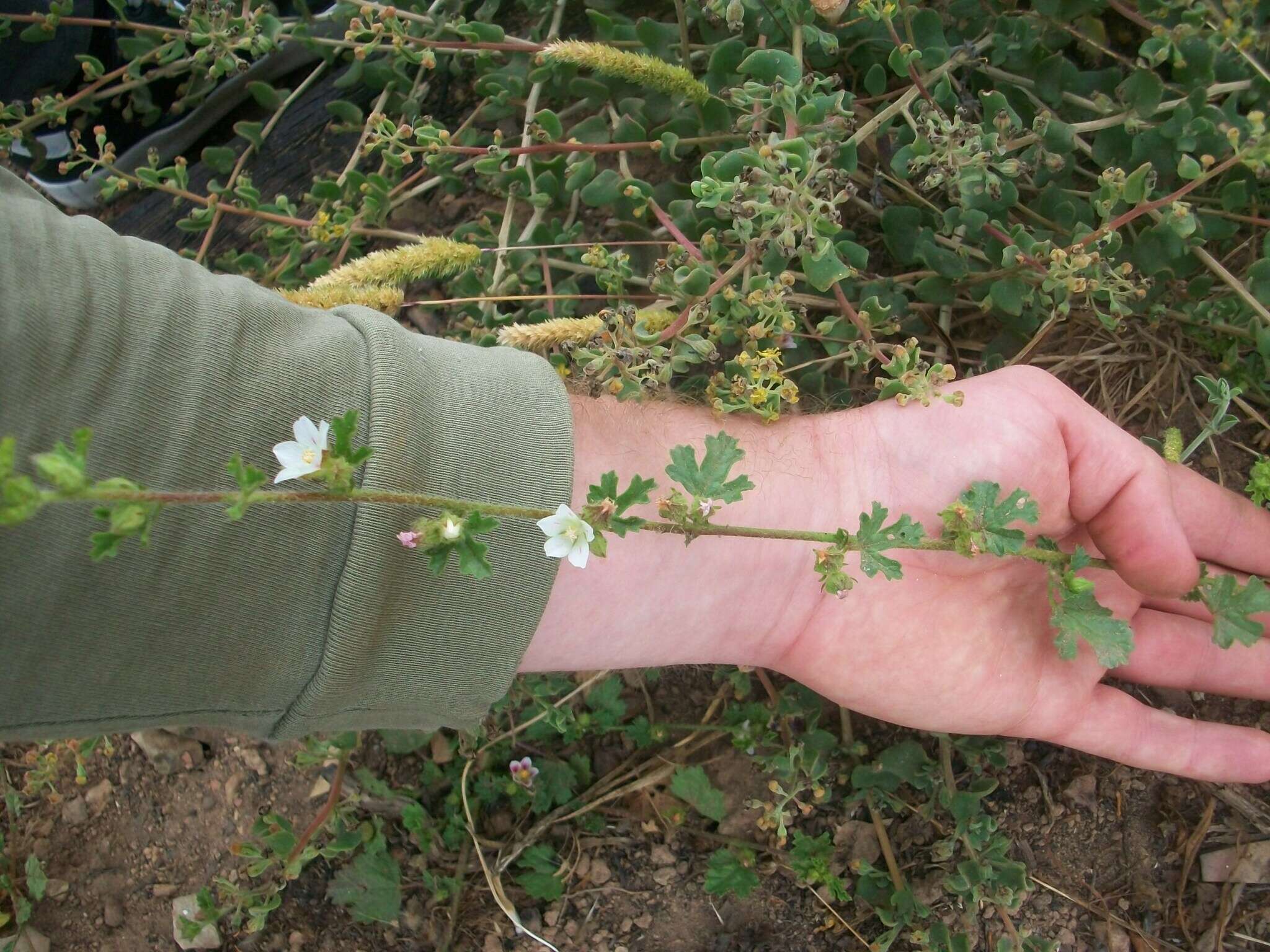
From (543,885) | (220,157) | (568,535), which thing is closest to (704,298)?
(568,535)

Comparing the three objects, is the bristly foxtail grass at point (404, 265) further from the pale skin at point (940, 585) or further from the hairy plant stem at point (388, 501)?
the hairy plant stem at point (388, 501)

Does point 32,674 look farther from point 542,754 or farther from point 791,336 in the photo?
point 791,336

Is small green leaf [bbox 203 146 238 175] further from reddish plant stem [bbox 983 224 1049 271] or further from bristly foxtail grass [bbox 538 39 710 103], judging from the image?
reddish plant stem [bbox 983 224 1049 271]

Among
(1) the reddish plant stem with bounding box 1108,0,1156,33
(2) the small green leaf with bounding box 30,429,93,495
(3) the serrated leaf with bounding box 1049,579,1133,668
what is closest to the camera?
(2) the small green leaf with bounding box 30,429,93,495

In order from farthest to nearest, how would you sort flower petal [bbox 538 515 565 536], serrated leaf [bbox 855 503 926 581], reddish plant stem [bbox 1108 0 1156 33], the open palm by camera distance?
reddish plant stem [bbox 1108 0 1156 33] < the open palm < serrated leaf [bbox 855 503 926 581] < flower petal [bbox 538 515 565 536]

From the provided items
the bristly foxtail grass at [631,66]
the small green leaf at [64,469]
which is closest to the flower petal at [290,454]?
the small green leaf at [64,469]

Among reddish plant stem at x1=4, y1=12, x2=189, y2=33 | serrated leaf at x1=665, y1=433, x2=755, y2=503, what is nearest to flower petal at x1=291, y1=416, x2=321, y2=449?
serrated leaf at x1=665, y1=433, x2=755, y2=503

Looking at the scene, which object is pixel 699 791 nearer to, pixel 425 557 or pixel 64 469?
pixel 425 557

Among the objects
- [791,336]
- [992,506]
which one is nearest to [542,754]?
[791,336]
